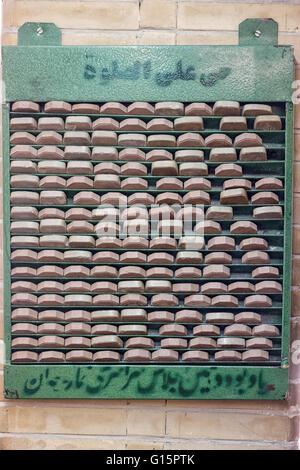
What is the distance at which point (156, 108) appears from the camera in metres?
2.00

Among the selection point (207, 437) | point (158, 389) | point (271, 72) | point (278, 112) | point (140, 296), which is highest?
point (271, 72)

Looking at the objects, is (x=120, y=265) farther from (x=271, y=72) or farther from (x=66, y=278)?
(x=271, y=72)

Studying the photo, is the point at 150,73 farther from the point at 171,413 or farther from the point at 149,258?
the point at 171,413

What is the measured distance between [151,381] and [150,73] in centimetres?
110

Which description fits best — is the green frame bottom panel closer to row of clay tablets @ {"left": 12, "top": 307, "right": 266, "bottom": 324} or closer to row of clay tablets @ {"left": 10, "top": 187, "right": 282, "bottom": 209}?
row of clay tablets @ {"left": 12, "top": 307, "right": 266, "bottom": 324}

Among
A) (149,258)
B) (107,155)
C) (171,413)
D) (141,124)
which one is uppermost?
(141,124)

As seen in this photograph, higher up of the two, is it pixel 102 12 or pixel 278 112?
pixel 102 12

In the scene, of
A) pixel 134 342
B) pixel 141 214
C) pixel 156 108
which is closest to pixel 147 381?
pixel 134 342

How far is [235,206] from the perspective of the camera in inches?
78.7

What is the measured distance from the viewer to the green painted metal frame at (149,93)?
1.98 metres

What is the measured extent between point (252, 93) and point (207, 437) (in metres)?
1.26

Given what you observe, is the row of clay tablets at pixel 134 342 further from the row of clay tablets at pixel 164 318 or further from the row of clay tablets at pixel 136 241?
the row of clay tablets at pixel 136 241

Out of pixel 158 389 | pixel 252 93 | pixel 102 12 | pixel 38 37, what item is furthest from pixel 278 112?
pixel 158 389

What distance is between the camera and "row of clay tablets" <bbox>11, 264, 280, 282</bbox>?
197 cm
